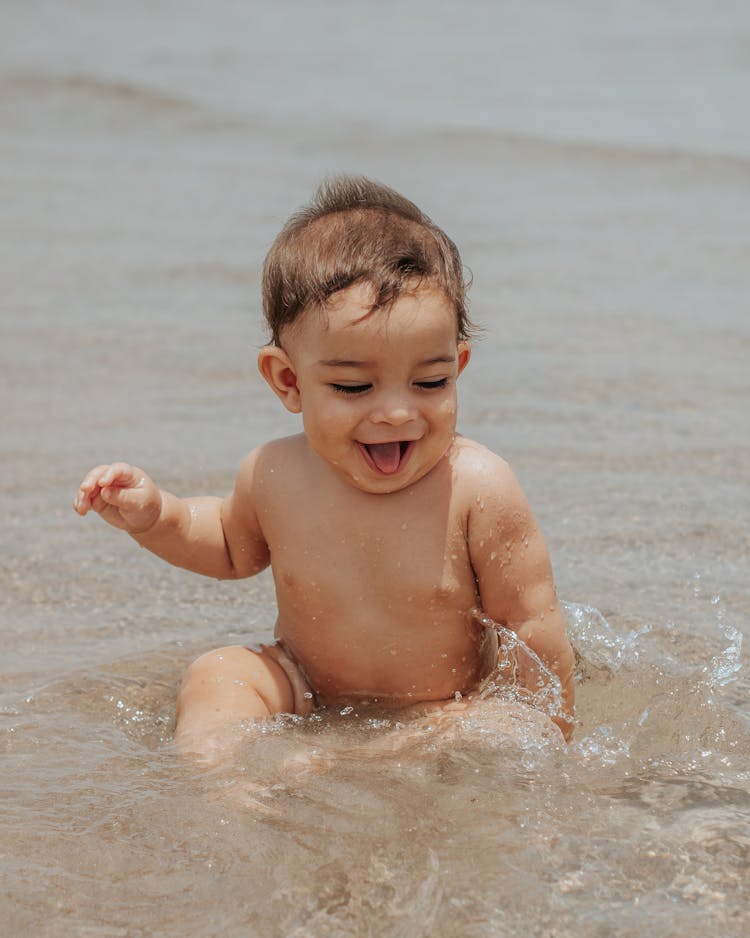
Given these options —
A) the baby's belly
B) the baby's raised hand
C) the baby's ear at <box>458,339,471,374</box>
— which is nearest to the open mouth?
the baby's ear at <box>458,339,471,374</box>

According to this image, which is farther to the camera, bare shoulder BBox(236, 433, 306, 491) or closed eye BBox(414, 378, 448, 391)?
bare shoulder BBox(236, 433, 306, 491)

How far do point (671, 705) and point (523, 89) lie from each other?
369 inches

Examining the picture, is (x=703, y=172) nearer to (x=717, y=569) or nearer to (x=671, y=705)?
(x=717, y=569)

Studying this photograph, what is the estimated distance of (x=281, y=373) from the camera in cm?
313

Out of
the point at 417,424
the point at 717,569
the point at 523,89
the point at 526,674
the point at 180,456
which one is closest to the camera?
the point at 417,424

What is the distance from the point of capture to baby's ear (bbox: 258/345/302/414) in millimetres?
3102

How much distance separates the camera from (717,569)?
13.4 feet

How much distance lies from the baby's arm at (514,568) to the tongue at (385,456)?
0.20 meters

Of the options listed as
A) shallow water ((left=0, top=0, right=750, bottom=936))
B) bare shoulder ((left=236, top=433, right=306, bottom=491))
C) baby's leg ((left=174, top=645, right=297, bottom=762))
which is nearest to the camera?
shallow water ((left=0, top=0, right=750, bottom=936))

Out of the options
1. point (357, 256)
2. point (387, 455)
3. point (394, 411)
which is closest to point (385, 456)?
point (387, 455)

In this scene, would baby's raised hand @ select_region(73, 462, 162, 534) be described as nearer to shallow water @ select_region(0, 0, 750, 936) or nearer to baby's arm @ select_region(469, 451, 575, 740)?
shallow water @ select_region(0, 0, 750, 936)

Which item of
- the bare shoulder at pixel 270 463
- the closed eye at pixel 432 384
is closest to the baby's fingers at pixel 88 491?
the bare shoulder at pixel 270 463

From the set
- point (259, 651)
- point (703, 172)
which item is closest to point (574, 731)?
point (259, 651)

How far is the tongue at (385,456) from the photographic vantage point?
304 cm
